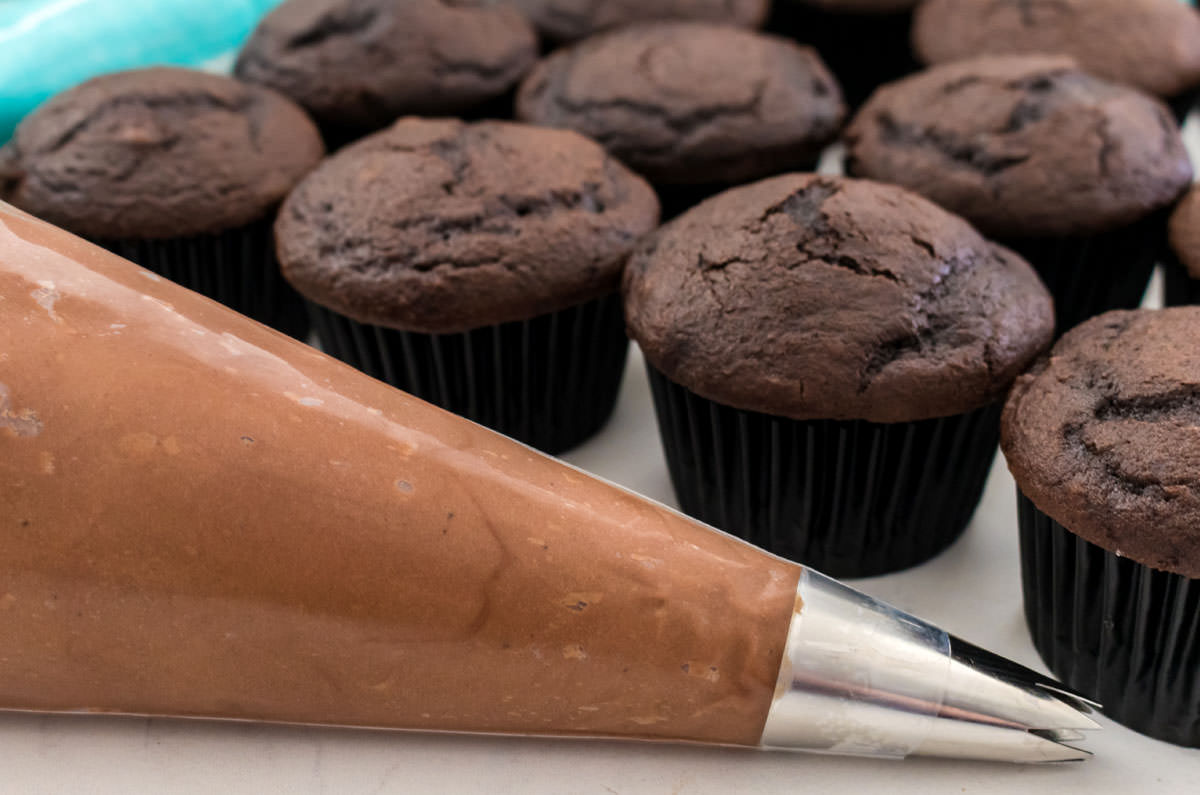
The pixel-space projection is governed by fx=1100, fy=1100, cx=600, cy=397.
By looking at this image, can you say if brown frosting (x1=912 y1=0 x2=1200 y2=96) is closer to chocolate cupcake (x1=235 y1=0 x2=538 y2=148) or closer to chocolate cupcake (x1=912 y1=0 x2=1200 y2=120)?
chocolate cupcake (x1=912 y1=0 x2=1200 y2=120)

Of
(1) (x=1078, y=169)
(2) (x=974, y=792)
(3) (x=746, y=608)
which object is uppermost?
(1) (x=1078, y=169)

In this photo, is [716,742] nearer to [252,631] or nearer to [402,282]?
[252,631]

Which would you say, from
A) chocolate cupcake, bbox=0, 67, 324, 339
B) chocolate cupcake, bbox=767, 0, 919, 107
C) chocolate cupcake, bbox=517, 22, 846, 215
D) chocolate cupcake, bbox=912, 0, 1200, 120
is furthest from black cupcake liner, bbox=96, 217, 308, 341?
chocolate cupcake, bbox=767, 0, 919, 107

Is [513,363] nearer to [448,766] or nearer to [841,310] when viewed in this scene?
[841,310]

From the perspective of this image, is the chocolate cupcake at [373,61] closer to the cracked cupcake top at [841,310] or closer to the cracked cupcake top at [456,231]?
the cracked cupcake top at [456,231]

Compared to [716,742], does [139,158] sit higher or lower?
higher

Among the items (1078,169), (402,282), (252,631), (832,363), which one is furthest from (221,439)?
(1078,169)

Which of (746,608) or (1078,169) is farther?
(1078,169)
